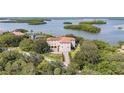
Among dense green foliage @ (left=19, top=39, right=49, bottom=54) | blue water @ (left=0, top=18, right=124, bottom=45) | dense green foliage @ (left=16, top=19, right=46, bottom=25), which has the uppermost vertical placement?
dense green foliage @ (left=16, top=19, right=46, bottom=25)

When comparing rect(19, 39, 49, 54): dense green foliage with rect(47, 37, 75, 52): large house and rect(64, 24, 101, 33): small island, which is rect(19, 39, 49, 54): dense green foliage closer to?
rect(47, 37, 75, 52): large house

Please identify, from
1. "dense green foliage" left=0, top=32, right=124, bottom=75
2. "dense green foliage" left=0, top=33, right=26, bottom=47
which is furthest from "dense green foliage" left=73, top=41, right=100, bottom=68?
"dense green foliage" left=0, top=33, right=26, bottom=47

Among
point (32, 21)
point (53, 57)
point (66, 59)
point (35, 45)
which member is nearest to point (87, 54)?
point (66, 59)
